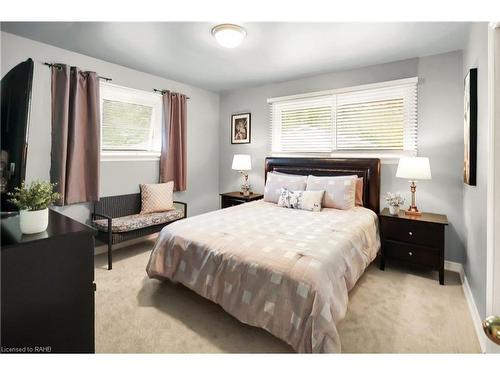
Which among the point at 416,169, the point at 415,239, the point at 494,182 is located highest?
the point at 416,169

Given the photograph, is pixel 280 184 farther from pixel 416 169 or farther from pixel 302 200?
pixel 416 169

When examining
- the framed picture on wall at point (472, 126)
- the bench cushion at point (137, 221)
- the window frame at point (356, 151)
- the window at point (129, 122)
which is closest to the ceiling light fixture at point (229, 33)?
the window frame at point (356, 151)

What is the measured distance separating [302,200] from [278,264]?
164cm

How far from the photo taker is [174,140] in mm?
4266

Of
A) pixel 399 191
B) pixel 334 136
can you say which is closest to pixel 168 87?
pixel 334 136

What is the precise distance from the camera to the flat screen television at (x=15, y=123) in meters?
1.12

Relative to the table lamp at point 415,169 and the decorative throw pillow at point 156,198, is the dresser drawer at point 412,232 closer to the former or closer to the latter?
the table lamp at point 415,169

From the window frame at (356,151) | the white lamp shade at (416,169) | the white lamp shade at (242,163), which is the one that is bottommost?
the white lamp shade at (416,169)

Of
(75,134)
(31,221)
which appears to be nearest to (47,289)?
(31,221)

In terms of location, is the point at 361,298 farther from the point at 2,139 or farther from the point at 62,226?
the point at 2,139

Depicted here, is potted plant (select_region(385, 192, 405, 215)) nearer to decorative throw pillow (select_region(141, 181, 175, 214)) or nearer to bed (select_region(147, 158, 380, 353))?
bed (select_region(147, 158, 380, 353))

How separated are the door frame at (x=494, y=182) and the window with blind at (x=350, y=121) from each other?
8.90 ft

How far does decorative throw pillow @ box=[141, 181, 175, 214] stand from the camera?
12.4 ft
